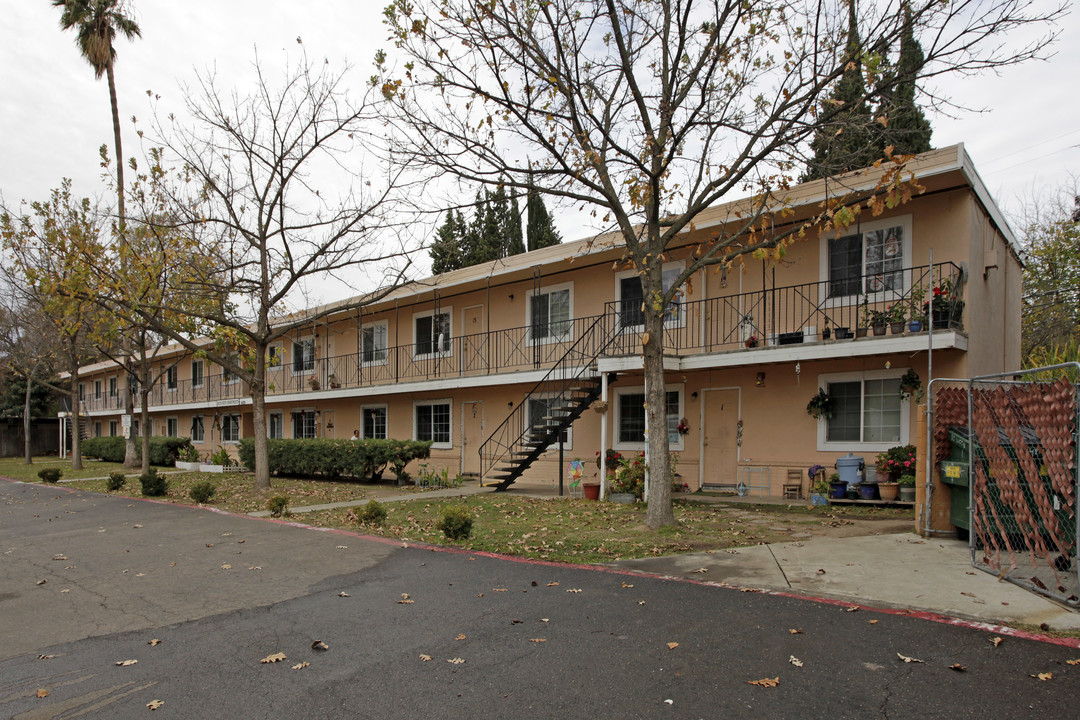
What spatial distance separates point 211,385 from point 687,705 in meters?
32.3

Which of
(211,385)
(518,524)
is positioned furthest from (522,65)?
(211,385)

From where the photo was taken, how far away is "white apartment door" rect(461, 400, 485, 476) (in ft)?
64.6

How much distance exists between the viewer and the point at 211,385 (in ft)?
105

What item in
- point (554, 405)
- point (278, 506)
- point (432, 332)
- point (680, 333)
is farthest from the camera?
point (432, 332)

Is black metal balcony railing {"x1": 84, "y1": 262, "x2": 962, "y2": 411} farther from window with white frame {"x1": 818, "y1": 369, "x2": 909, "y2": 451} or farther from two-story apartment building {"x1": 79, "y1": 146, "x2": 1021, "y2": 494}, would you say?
window with white frame {"x1": 818, "y1": 369, "x2": 909, "y2": 451}

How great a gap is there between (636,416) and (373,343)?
37.1 feet

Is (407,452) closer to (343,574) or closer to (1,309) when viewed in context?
(343,574)

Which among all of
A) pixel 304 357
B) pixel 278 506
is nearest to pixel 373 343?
pixel 304 357

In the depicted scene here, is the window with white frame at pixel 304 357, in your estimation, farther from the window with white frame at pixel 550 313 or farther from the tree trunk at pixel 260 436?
the window with white frame at pixel 550 313

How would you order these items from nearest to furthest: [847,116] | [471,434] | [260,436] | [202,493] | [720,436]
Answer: [847,116], [202,493], [720,436], [260,436], [471,434]

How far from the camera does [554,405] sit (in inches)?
691

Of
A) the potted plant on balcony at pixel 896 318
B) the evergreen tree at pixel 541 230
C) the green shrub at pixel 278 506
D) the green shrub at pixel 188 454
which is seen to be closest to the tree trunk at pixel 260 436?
the green shrub at pixel 278 506

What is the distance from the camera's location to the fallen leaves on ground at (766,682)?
413 cm

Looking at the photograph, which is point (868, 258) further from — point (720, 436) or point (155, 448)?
point (155, 448)
